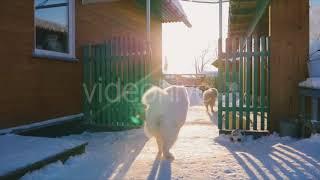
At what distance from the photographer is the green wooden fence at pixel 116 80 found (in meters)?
7.90

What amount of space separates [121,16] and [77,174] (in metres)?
7.66

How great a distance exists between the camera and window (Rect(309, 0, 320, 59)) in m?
6.68

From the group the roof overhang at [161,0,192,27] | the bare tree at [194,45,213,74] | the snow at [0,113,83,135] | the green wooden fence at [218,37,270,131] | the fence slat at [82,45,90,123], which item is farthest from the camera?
the bare tree at [194,45,213,74]

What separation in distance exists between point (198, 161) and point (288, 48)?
3.25 metres

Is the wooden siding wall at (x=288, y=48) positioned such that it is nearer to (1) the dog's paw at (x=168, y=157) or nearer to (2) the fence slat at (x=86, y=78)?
(1) the dog's paw at (x=168, y=157)

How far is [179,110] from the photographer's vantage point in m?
5.11

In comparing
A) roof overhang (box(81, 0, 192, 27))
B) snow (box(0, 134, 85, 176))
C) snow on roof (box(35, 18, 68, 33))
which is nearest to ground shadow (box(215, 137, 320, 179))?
snow (box(0, 134, 85, 176))

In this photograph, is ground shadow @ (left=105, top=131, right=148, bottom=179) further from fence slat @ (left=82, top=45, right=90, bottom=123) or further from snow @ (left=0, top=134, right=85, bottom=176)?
fence slat @ (left=82, top=45, right=90, bottom=123)

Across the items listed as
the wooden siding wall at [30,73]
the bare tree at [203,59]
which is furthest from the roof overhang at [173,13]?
the bare tree at [203,59]

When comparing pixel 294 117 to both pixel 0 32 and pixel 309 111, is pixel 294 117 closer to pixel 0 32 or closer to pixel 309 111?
pixel 309 111

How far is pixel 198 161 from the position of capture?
16.0 feet

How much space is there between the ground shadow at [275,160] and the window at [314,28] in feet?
6.11

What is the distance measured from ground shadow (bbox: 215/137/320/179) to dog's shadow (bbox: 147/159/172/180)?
926 millimetres

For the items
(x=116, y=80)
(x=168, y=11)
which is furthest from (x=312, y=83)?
(x=168, y=11)
